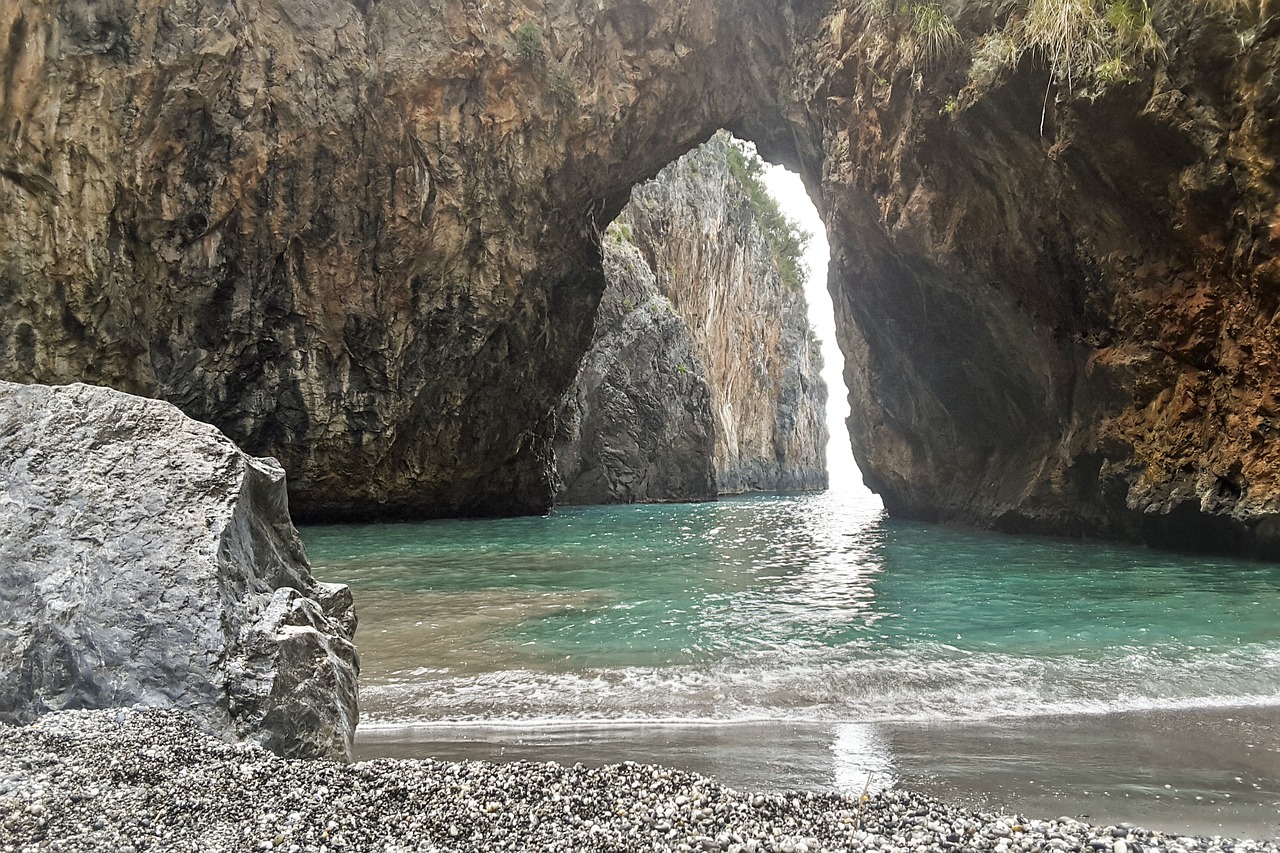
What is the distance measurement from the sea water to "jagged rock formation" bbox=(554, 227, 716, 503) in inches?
835

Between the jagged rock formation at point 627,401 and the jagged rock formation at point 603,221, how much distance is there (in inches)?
337

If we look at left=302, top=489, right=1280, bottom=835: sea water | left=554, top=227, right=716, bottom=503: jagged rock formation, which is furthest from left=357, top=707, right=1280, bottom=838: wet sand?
left=554, top=227, right=716, bottom=503: jagged rock formation

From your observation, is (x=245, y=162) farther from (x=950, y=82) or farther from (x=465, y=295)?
(x=950, y=82)

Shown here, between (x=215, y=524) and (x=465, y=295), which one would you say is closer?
(x=215, y=524)

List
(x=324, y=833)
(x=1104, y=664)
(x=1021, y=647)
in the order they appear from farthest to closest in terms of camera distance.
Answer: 1. (x=1021, y=647)
2. (x=1104, y=664)
3. (x=324, y=833)

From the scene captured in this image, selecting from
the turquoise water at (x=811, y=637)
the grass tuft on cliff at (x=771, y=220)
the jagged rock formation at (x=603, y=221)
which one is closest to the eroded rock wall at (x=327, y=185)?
the jagged rock formation at (x=603, y=221)

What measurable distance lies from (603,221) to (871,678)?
18.1 m

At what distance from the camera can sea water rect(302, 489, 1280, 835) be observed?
3150 millimetres

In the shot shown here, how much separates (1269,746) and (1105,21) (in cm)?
961

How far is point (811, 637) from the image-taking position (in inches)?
220

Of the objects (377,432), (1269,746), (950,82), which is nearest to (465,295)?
(377,432)

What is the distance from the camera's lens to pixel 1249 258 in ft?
29.8

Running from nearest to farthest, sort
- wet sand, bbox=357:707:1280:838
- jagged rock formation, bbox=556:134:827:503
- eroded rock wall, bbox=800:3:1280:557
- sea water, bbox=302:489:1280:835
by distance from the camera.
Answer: wet sand, bbox=357:707:1280:838, sea water, bbox=302:489:1280:835, eroded rock wall, bbox=800:3:1280:557, jagged rock formation, bbox=556:134:827:503

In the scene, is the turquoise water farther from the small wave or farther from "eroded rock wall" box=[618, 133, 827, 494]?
"eroded rock wall" box=[618, 133, 827, 494]
